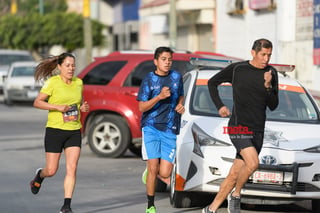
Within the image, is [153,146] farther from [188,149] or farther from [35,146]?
[35,146]

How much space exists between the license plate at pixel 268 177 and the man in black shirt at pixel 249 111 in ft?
1.94

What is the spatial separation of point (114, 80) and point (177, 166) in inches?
234

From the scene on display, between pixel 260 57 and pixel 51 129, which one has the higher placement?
pixel 260 57

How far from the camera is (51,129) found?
9.96 m

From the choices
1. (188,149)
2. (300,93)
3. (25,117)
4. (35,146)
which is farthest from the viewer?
(25,117)

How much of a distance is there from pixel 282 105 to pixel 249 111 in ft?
7.68

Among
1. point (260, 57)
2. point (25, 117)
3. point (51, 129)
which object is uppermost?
point (260, 57)

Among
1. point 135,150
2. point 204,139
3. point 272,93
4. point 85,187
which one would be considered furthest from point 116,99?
point 272,93

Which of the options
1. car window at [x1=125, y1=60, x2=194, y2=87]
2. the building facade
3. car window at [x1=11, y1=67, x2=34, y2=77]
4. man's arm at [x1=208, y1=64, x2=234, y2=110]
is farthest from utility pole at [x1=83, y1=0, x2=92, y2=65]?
man's arm at [x1=208, y1=64, x2=234, y2=110]

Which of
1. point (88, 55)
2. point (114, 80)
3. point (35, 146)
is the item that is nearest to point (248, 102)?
point (114, 80)

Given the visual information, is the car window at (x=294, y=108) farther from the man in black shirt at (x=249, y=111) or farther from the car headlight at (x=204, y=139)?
the man in black shirt at (x=249, y=111)

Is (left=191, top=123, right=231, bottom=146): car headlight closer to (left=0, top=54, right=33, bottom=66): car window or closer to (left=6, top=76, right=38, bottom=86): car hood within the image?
(left=6, top=76, right=38, bottom=86): car hood

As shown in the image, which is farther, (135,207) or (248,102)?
(135,207)

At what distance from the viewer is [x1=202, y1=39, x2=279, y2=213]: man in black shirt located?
9.42m
